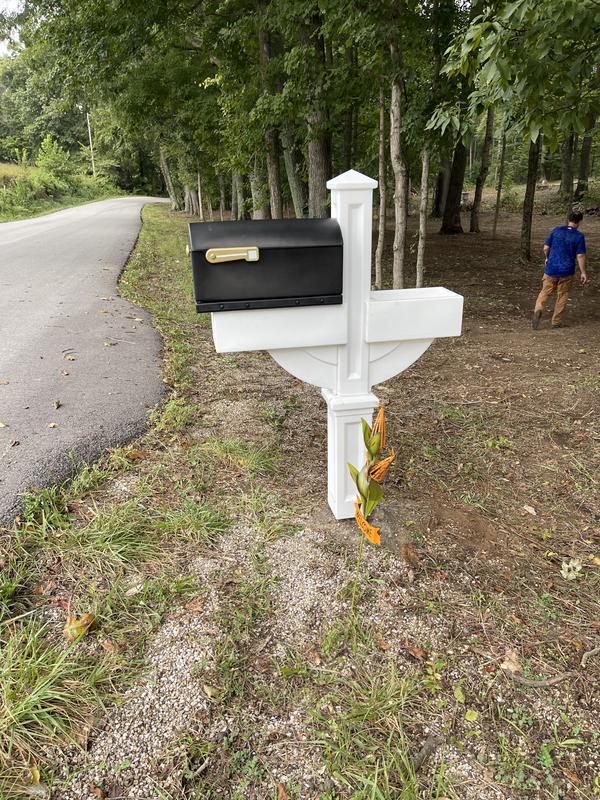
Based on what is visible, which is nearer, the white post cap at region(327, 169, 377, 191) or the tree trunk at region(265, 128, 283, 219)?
the white post cap at region(327, 169, 377, 191)

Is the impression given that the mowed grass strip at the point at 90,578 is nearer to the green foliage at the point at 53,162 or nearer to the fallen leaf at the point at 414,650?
the fallen leaf at the point at 414,650

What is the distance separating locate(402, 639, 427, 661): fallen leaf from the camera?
244 centimetres

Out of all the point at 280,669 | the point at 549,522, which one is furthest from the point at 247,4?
the point at 280,669

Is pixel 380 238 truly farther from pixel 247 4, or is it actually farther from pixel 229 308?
pixel 229 308

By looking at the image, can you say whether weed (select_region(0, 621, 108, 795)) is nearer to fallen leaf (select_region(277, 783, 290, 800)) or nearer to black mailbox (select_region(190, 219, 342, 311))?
fallen leaf (select_region(277, 783, 290, 800))

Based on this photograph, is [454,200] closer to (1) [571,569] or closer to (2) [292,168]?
(2) [292,168]

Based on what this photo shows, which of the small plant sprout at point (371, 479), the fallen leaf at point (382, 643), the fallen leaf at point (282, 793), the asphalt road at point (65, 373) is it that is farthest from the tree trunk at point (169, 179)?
the fallen leaf at point (282, 793)

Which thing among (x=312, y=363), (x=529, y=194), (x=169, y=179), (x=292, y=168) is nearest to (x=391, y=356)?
(x=312, y=363)

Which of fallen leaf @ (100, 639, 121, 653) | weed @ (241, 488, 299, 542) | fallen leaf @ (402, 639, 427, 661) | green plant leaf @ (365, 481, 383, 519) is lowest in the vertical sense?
fallen leaf @ (402, 639, 427, 661)

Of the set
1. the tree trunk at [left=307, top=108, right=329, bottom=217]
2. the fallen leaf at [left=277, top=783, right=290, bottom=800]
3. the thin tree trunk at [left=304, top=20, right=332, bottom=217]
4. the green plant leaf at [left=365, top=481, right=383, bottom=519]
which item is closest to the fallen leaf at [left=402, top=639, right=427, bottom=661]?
the green plant leaf at [left=365, top=481, right=383, bottom=519]

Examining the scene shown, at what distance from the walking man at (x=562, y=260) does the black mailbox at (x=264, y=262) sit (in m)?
5.68

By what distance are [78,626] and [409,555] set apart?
1616 mm

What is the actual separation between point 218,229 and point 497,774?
2.36m

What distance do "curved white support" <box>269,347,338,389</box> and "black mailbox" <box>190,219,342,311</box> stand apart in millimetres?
284
